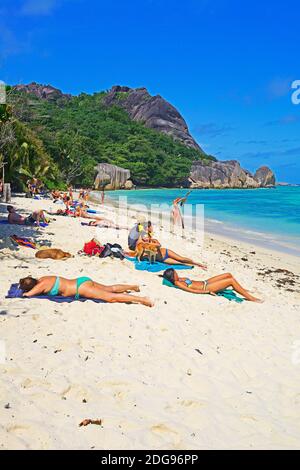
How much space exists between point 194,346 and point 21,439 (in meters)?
2.12

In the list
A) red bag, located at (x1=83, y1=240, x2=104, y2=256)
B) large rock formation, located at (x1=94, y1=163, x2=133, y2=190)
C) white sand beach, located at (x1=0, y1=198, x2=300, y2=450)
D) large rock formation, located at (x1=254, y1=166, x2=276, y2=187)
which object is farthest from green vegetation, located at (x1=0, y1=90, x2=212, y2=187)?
large rock formation, located at (x1=254, y1=166, x2=276, y2=187)

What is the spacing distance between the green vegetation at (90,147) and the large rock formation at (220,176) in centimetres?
330

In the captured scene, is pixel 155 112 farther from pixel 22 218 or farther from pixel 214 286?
pixel 214 286

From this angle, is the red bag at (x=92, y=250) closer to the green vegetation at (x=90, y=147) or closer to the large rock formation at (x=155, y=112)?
the green vegetation at (x=90, y=147)

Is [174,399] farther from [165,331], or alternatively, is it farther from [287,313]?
[287,313]

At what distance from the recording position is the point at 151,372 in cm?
326

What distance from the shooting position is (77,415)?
8.23ft

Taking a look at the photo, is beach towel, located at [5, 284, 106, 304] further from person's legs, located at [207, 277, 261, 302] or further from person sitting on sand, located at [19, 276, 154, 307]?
person's legs, located at [207, 277, 261, 302]

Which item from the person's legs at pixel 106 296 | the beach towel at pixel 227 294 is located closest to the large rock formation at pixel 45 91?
the beach towel at pixel 227 294

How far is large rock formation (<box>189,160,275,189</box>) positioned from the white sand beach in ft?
229

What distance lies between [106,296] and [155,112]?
93.2m

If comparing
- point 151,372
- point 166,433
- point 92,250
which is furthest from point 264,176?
point 166,433

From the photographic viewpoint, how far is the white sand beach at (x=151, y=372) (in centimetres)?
243

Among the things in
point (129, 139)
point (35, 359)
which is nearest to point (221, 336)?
point (35, 359)
